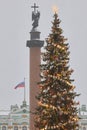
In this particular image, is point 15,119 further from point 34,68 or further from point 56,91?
point 56,91

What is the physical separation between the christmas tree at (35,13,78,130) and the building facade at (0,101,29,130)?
59.3 meters

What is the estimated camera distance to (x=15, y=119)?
9644 cm

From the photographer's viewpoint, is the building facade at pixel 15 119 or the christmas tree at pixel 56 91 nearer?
the christmas tree at pixel 56 91

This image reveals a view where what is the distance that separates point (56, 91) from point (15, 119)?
199ft

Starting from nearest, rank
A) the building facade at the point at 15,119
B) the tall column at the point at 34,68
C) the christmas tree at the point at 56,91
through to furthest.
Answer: the christmas tree at the point at 56,91
the tall column at the point at 34,68
the building facade at the point at 15,119

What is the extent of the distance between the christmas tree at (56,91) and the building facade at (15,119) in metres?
59.3

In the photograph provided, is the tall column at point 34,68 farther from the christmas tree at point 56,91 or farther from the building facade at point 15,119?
the building facade at point 15,119

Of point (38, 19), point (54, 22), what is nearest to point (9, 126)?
point (38, 19)

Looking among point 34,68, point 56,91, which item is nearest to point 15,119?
point 34,68

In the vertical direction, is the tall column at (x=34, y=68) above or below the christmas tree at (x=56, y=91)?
above

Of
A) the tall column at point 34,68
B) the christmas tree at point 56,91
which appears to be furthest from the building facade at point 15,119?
the christmas tree at point 56,91

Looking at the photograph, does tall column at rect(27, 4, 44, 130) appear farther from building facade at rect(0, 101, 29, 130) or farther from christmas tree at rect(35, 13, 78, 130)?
building facade at rect(0, 101, 29, 130)

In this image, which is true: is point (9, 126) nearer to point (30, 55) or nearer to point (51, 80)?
point (30, 55)

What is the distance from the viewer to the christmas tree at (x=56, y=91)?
36.1 meters
